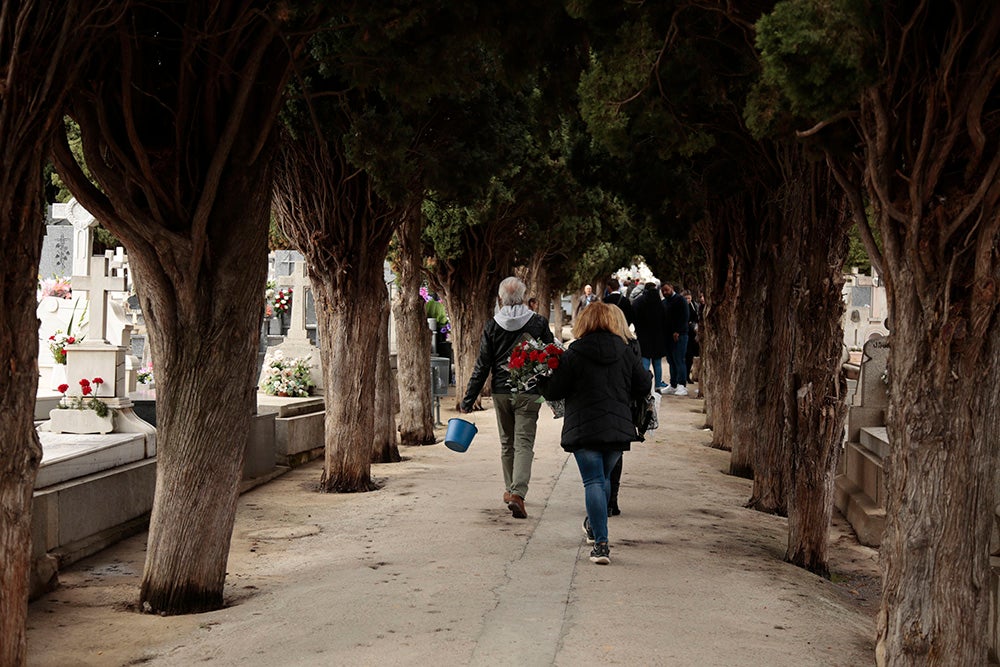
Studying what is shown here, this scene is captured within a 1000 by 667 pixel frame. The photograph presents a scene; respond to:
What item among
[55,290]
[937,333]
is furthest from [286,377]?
[937,333]

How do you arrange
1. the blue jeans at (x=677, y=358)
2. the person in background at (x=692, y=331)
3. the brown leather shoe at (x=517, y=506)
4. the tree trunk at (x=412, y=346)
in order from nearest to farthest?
the brown leather shoe at (x=517, y=506), the tree trunk at (x=412, y=346), the blue jeans at (x=677, y=358), the person in background at (x=692, y=331)

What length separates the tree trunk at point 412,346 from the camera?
1636cm

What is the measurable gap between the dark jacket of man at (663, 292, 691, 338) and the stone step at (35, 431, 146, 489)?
13.7 meters

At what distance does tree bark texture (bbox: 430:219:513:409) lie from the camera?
23.0 m

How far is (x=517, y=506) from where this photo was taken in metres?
10.2

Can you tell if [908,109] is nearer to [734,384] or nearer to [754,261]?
[754,261]

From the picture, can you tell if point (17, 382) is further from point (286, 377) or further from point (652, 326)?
point (652, 326)

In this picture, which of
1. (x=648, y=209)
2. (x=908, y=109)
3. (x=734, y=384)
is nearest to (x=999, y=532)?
(x=908, y=109)

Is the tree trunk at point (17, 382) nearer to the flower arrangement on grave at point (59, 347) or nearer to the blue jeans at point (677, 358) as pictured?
the flower arrangement on grave at point (59, 347)

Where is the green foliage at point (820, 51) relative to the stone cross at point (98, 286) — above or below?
above

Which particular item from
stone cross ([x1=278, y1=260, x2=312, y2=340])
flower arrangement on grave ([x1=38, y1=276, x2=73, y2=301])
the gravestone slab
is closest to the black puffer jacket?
stone cross ([x1=278, y1=260, x2=312, y2=340])

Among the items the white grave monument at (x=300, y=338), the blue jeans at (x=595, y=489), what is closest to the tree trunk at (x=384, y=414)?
the white grave monument at (x=300, y=338)

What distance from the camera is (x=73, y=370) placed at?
33.3 feet

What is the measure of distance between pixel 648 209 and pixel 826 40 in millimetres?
7294
